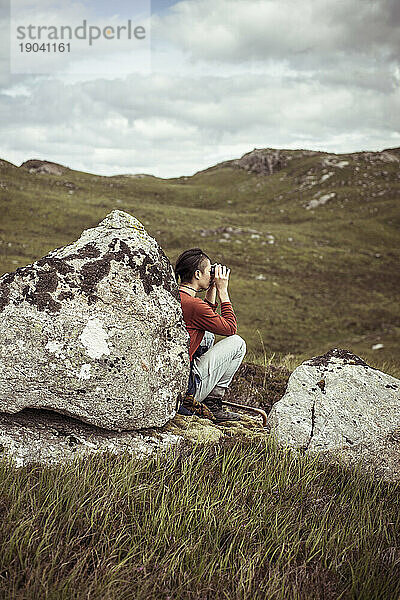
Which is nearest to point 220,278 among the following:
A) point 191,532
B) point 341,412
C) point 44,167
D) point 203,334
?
point 203,334

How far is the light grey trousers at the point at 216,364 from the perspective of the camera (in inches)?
266

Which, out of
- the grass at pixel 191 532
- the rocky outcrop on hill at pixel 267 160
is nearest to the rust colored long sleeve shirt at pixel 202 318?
the grass at pixel 191 532

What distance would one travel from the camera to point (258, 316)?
2814 cm

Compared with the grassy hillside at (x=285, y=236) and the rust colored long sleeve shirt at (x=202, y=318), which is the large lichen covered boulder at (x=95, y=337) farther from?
the grassy hillside at (x=285, y=236)

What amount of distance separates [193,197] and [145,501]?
84750 mm

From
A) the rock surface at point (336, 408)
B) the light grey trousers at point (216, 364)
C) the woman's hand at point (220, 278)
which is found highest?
the woman's hand at point (220, 278)

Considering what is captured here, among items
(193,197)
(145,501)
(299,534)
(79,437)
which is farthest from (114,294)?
(193,197)

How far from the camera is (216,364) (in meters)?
6.77

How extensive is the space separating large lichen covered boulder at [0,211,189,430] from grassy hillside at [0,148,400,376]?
8071 millimetres

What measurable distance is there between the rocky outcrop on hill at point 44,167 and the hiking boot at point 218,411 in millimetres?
85557

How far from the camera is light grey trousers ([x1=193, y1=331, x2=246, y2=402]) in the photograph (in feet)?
22.1

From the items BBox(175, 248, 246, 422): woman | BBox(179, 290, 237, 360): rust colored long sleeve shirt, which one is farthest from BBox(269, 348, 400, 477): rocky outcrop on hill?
BBox(179, 290, 237, 360): rust colored long sleeve shirt

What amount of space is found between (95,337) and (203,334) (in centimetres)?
213

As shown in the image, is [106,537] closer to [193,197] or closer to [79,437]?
[79,437]
